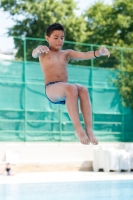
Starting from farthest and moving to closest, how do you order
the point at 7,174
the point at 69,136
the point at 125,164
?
the point at 69,136 < the point at 125,164 < the point at 7,174

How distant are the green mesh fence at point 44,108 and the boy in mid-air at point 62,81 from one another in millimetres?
8358

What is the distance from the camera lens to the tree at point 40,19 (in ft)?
90.0

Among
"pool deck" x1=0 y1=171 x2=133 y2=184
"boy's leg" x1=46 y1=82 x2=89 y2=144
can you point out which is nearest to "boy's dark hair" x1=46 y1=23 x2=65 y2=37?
"boy's leg" x1=46 y1=82 x2=89 y2=144

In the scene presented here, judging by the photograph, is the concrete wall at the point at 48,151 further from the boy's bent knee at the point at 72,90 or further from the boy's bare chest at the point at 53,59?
the boy's bent knee at the point at 72,90

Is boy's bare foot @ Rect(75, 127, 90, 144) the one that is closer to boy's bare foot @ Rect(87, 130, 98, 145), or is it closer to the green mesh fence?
boy's bare foot @ Rect(87, 130, 98, 145)

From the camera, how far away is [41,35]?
89.9ft

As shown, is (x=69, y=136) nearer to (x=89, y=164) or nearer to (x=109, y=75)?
(x=89, y=164)

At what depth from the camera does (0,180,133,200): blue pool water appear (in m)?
8.21

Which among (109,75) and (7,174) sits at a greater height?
(109,75)

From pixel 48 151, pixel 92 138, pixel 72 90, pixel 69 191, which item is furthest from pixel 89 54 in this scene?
pixel 48 151

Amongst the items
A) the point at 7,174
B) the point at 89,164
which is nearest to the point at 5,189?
the point at 7,174

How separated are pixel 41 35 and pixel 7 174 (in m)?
15.1

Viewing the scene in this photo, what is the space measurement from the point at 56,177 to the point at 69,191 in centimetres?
319

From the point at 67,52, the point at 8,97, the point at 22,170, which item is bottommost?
the point at 22,170
